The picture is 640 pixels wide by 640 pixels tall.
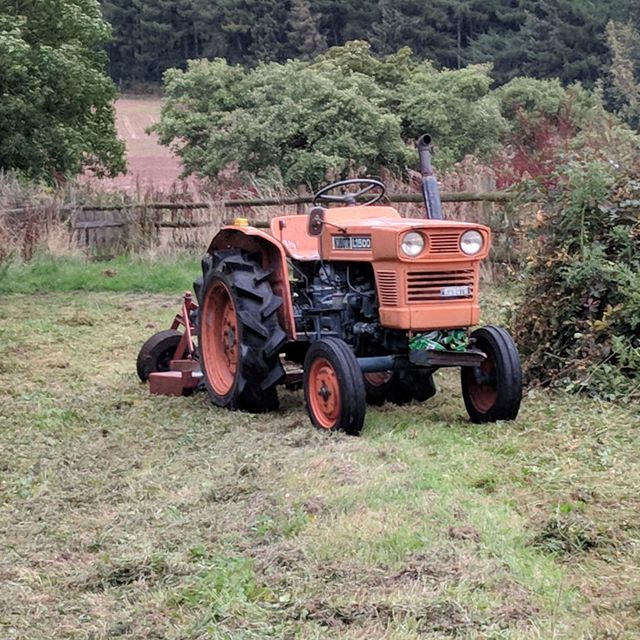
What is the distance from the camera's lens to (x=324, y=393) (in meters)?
5.60

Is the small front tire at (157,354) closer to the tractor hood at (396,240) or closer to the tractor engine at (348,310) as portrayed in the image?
the tractor engine at (348,310)

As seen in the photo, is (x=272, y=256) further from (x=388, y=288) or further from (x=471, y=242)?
(x=471, y=242)

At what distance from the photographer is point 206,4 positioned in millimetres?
57750

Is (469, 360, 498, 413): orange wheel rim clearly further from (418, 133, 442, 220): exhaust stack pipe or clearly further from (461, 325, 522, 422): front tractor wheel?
(418, 133, 442, 220): exhaust stack pipe

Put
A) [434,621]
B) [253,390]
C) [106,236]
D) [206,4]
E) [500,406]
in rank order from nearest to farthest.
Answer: [434,621] → [500,406] → [253,390] → [106,236] → [206,4]

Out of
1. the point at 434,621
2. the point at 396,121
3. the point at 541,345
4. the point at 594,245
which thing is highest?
the point at 396,121

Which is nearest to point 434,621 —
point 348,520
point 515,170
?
point 348,520

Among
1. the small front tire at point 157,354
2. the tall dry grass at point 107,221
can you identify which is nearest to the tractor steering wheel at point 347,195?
the small front tire at point 157,354

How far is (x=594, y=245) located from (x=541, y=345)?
2.55ft

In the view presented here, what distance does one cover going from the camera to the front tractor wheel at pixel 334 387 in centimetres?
529

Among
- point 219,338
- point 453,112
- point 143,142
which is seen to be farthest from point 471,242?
point 143,142

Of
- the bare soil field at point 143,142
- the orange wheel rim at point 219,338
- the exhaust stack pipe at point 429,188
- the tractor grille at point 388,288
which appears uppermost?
the bare soil field at point 143,142

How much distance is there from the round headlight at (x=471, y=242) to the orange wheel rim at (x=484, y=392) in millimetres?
654

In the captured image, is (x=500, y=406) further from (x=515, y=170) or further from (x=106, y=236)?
(x=106, y=236)
